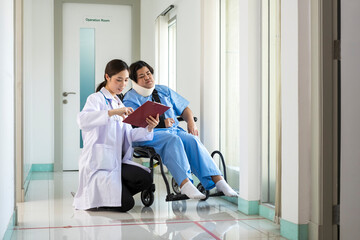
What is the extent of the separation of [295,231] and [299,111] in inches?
Result: 25.6

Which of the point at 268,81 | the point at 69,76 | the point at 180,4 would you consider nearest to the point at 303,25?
the point at 268,81

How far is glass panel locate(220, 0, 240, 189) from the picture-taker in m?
3.97

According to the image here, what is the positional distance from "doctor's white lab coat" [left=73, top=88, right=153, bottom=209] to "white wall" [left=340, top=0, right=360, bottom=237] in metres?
1.95

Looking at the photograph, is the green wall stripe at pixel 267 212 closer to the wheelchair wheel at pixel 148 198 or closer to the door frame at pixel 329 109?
the door frame at pixel 329 109

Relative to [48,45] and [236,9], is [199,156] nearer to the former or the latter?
[236,9]

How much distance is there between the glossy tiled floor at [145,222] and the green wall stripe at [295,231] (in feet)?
0.21

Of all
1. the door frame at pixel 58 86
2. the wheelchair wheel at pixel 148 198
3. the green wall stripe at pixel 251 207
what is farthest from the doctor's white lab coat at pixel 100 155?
the door frame at pixel 58 86

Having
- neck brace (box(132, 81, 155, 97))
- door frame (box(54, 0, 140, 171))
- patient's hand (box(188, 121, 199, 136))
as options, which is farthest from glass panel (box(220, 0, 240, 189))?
door frame (box(54, 0, 140, 171))

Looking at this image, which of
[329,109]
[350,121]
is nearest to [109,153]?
[329,109]

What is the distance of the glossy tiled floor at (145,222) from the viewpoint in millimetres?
2818

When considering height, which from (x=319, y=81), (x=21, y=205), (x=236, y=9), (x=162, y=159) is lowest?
(x=21, y=205)

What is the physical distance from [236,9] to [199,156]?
49.5 inches

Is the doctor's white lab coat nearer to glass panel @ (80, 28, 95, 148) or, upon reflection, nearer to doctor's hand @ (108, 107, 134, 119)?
doctor's hand @ (108, 107, 134, 119)

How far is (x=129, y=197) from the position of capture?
11.9 feet
